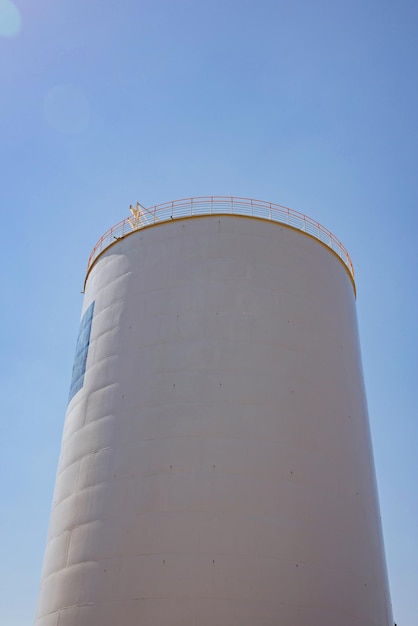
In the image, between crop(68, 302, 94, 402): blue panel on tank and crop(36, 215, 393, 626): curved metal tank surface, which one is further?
crop(68, 302, 94, 402): blue panel on tank

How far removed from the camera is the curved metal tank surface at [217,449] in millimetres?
13945

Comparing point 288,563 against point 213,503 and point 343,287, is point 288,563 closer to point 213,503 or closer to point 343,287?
point 213,503

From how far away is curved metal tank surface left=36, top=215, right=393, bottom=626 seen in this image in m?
13.9

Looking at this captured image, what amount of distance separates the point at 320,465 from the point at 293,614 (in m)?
3.70

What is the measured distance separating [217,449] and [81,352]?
6487 millimetres

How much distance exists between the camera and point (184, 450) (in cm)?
1519

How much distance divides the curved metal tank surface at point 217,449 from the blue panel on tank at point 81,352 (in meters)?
0.37

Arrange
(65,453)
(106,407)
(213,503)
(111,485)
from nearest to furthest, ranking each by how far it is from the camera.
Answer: (213,503), (111,485), (106,407), (65,453)

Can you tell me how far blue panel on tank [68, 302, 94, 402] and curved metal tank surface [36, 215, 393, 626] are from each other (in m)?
0.37

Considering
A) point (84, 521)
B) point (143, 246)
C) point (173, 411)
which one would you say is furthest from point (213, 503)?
point (143, 246)

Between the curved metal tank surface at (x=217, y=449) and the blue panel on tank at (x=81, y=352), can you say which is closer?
the curved metal tank surface at (x=217, y=449)

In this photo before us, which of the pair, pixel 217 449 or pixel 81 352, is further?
pixel 81 352

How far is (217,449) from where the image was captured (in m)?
15.1

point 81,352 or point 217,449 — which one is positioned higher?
point 81,352
